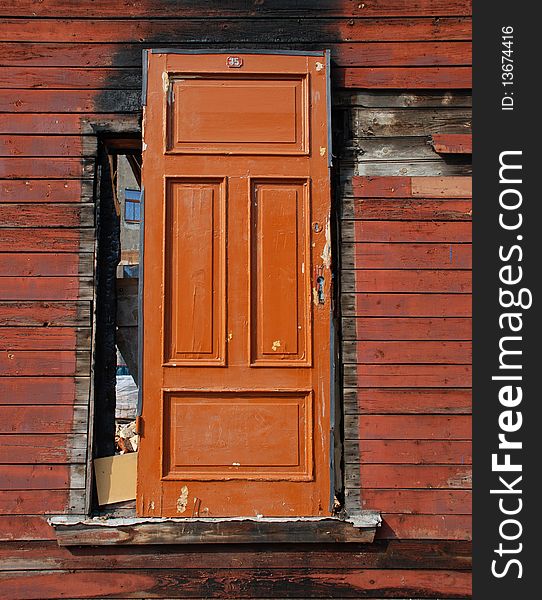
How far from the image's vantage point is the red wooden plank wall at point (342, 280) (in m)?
3.36

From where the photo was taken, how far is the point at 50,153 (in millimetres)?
3557

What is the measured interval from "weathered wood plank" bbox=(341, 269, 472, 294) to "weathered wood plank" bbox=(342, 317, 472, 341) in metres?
0.18

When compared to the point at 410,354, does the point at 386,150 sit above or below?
above

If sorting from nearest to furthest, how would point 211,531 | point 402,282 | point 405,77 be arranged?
point 211,531, point 402,282, point 405,77

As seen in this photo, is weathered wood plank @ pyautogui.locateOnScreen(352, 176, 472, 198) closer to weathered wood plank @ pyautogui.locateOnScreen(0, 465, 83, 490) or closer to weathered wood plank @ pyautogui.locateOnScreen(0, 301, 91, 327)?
weathered wood plank @ pyautogui.locateOnScreen(0, 301, 91, 327)

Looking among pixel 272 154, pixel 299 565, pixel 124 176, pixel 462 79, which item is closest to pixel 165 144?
pixel 272 154

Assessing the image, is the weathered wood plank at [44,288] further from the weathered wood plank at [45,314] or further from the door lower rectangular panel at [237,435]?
the door lower rectangular panel at [237,435]

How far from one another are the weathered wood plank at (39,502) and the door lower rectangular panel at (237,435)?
22.3 inches

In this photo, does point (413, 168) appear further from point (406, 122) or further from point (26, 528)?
point (26, 528)

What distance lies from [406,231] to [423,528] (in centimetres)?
177

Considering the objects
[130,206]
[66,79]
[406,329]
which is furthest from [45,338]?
[130,206]

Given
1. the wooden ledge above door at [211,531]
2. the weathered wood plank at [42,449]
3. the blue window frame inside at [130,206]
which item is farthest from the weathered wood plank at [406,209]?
the blue window frame inside at [130,206]

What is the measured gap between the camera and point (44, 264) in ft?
11.5

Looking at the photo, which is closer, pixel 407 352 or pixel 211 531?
pixel 211 531
